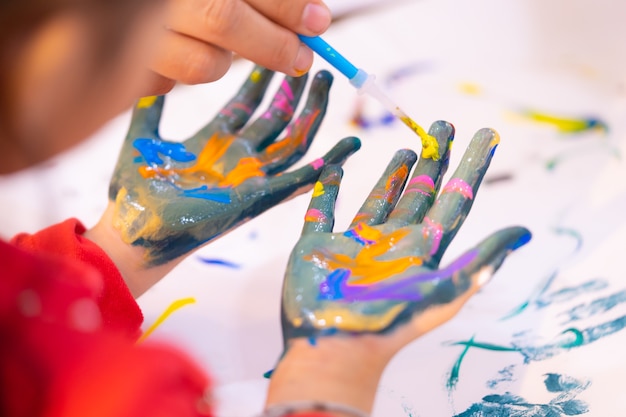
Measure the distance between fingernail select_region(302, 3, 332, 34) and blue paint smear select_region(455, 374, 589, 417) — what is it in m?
0.41

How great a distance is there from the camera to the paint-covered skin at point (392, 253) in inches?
21.9

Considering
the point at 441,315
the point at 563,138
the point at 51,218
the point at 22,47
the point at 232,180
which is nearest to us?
the point at 22,47

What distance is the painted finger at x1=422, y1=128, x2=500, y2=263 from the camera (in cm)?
61

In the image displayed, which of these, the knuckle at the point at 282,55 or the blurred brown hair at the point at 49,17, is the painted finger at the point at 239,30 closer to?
the knuckle at the point at 282,55

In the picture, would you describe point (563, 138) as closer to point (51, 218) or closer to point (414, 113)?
point (414, 113)

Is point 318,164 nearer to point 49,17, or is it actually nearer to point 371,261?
point 371,261

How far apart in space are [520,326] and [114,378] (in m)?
0.50

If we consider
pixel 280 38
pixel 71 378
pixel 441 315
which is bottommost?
pixel 71 378

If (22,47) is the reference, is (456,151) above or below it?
above

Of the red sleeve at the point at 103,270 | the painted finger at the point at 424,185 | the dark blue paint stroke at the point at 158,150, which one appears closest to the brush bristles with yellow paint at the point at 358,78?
the painted finger at the point at 424,185

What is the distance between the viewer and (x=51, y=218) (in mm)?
891

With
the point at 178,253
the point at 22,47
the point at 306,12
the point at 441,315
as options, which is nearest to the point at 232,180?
the point at 178,253

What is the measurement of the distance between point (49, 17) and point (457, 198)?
0.39 meters

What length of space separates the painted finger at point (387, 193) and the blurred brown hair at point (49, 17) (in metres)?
0.33
